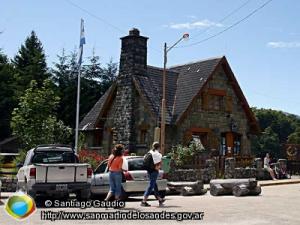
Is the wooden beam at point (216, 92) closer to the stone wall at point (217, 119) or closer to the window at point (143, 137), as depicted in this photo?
the stone wall at point (217, 119)

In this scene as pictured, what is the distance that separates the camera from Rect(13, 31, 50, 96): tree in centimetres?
5459

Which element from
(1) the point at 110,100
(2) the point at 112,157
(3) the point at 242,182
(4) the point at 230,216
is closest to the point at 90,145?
(1) the point at 110,100

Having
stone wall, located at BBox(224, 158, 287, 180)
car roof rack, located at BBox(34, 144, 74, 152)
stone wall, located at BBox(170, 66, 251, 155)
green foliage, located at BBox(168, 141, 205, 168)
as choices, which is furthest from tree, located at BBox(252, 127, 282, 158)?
car roof rack, located at BBox(34, 144, 74, 152)

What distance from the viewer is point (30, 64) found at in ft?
195

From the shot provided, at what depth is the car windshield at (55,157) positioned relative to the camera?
15203 millimetres

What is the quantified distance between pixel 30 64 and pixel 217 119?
34.1m

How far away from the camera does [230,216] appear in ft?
37.8

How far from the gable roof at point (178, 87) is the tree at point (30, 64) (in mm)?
21571

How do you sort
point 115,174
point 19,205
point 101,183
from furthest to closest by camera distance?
point 101,183
point 115,174
point 19,205

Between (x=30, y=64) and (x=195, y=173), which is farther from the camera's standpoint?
(x=30, y=64)

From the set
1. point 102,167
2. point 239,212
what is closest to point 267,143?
point 102,167

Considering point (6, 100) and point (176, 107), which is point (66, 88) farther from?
point (176, 107)

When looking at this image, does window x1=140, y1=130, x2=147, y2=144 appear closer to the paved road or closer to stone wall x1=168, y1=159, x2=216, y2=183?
stone wall x1=168, y1=159, x2=216, y2=183

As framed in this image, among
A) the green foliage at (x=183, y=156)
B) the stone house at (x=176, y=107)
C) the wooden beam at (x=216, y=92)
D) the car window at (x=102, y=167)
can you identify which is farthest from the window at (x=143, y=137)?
the car window at (x=102, y=167)
